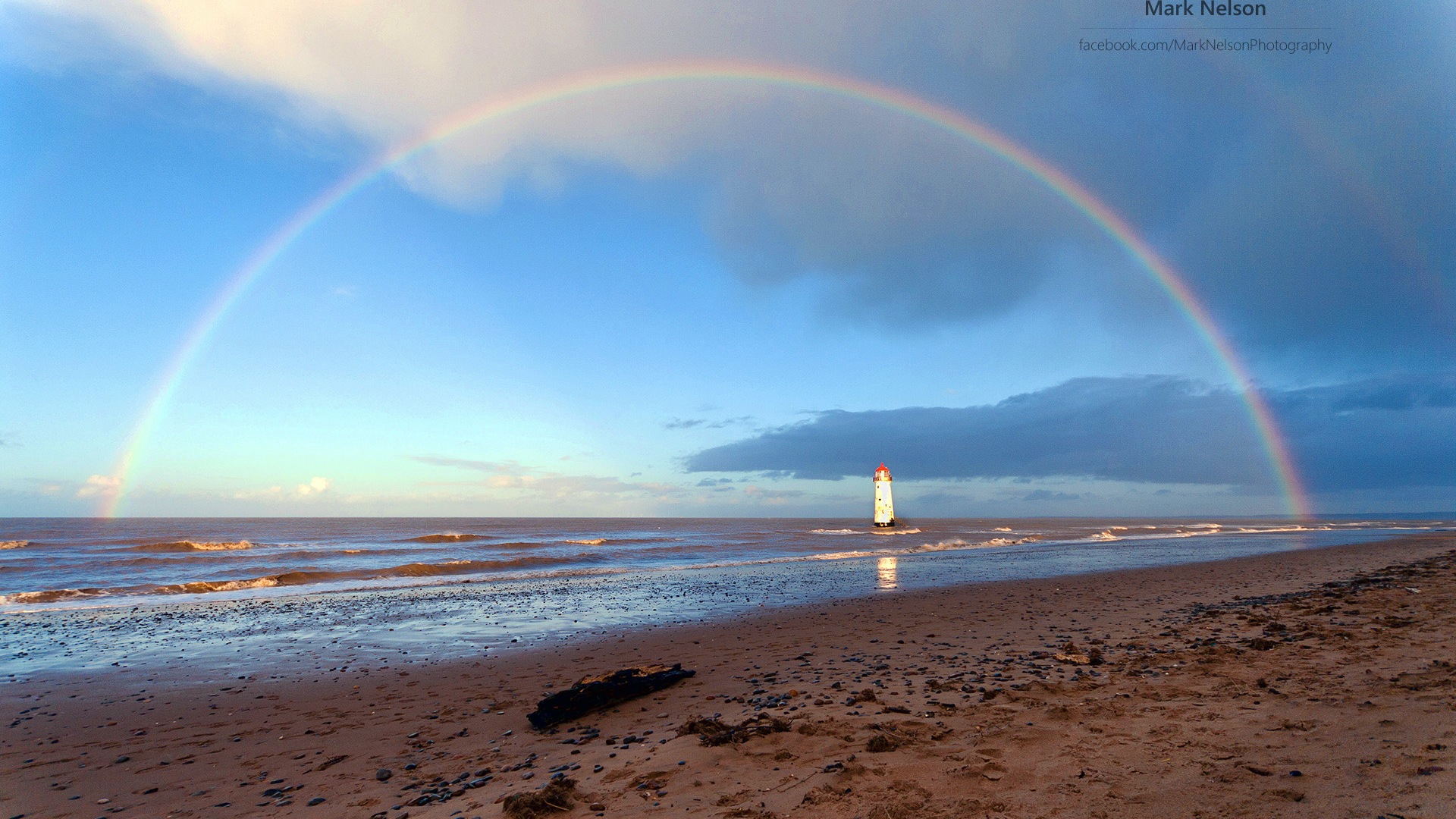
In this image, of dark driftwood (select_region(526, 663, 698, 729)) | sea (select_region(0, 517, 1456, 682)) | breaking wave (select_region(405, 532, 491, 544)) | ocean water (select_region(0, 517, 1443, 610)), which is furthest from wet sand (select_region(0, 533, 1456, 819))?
breaking wave (select_region(405, 532, 491, 544))

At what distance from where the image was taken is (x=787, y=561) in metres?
35.9

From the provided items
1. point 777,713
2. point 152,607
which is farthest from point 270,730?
point 152,607

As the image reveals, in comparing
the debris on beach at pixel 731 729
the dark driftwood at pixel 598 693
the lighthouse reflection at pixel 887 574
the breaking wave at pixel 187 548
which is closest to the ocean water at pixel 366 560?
the breaking wave at pixel 187 548

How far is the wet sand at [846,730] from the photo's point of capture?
16.2ft

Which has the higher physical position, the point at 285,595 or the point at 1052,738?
the point at 1052,738

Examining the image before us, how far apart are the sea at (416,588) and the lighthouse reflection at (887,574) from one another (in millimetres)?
144

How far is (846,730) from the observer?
671 centimetres

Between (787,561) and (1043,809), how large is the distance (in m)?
31.9

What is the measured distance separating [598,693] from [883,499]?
7685cm

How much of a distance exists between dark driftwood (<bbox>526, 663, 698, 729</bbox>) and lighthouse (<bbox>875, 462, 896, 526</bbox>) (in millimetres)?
75510

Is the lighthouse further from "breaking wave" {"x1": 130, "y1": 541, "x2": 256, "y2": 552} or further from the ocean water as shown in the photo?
"breaking wave" {"x1": 130, "y1": 541, "x2": 256, "y2": 552}

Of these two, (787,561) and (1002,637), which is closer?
(1002,637)

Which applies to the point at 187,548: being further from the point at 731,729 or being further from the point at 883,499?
the point at 883,499

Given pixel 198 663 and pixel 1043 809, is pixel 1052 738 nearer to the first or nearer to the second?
pixel 1043 809
